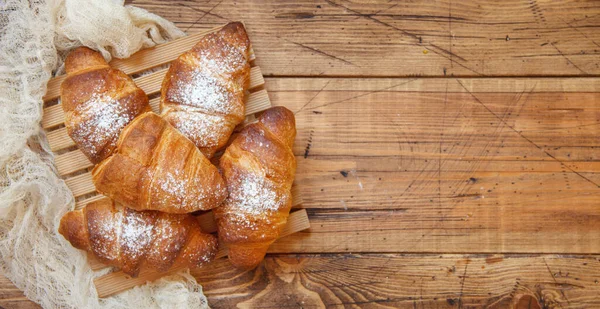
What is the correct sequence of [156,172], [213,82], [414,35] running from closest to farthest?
1. [156,172]
2. [213,82]
3. [414,35]

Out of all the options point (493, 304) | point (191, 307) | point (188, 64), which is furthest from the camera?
point (493, 304)

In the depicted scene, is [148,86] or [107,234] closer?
[107,234]

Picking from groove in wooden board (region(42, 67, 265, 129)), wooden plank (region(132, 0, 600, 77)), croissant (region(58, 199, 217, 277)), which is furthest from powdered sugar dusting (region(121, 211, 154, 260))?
wooden plank (region(132, 0, 600, 77))

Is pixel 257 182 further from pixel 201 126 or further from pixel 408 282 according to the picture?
pixel 408 282

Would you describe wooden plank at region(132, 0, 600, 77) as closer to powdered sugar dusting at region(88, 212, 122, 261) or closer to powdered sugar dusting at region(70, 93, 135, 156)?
powdered sugar dusting at region(70, 93, 135, 156)

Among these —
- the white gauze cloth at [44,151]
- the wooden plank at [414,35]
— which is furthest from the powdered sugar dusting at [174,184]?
the wooden plank at [414,35]

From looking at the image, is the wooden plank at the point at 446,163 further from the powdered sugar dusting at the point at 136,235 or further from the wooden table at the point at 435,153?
the powdered sugar dusting at the point at 136,235

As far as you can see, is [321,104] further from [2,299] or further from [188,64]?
[2,299]

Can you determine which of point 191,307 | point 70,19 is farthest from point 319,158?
point 70,19

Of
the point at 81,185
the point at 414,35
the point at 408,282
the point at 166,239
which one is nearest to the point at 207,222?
the point at 166,239
